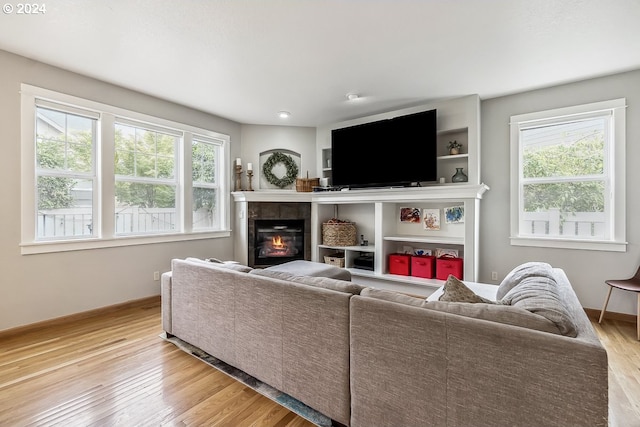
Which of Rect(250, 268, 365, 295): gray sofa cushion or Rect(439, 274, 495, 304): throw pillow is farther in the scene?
Rect(250, 268, 365, 295): gray sofa cushion

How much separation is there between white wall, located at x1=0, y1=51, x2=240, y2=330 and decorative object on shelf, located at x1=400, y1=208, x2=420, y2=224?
323cm

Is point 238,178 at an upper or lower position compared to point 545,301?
upper

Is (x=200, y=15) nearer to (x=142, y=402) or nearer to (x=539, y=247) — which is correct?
(x=142, y=402)

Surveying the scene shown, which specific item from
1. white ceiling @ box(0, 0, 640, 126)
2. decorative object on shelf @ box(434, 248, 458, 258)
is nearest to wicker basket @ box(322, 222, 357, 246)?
decorative object on shelf @ box(434, 248, 458, 258)

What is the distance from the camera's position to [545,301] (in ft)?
3.85

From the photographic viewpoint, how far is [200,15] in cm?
204

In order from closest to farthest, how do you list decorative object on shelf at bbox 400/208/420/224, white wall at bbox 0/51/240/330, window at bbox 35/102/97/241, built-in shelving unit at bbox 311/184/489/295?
white wall at bbox 0/51/240/330, window at bbox 35/102/97/241, built-in shelving unit at bbox 311/184/489/295, decorative object on shelf at bbox 400/208/420/224

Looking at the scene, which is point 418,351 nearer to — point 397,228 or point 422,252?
point 422,252

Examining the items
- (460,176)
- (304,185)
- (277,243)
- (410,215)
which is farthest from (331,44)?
(277,243)

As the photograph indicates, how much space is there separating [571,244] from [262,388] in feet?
11.4

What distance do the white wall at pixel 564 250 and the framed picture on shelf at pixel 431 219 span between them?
526 millimetres

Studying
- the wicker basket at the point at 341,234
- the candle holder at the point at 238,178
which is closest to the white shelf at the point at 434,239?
the wicker basket at the point at 341,234

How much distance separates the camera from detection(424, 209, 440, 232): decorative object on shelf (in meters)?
3.93

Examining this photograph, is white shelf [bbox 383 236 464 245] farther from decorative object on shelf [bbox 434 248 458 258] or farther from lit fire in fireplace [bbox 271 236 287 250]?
lit fire in fireplace [bbox 271 236 287 250]
